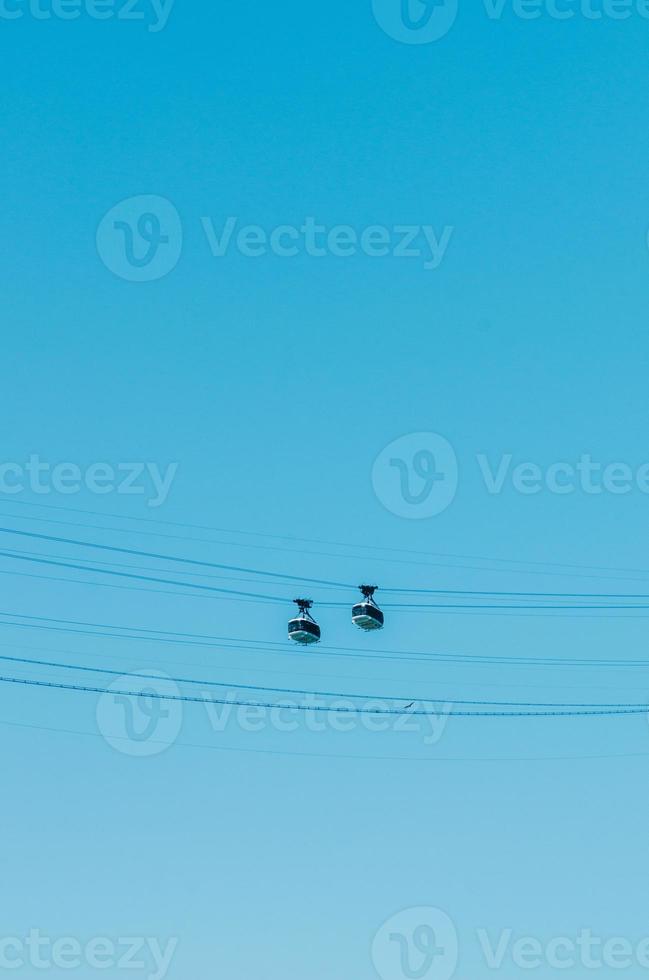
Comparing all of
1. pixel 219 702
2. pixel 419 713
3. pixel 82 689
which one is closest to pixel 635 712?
pixel 419 713

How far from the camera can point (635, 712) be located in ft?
73.8

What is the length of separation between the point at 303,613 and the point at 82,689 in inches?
165

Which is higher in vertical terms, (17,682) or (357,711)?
(357,711)

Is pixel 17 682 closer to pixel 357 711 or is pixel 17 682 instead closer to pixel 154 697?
pixel 154 697

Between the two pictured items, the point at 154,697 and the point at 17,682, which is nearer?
the point at 17,682

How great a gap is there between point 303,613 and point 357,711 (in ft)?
7.07

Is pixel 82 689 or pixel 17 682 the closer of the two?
pixel 17 682

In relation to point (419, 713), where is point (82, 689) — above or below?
below

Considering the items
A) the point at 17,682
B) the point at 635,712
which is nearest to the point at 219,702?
the point at 17,682

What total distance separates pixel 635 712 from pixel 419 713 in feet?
12.9

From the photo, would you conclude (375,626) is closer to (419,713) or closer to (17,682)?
(419,713)

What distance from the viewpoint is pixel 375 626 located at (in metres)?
22.6

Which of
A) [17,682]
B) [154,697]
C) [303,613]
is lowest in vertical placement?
[17,682]

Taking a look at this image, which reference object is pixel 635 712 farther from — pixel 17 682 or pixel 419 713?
pixel 17 682
